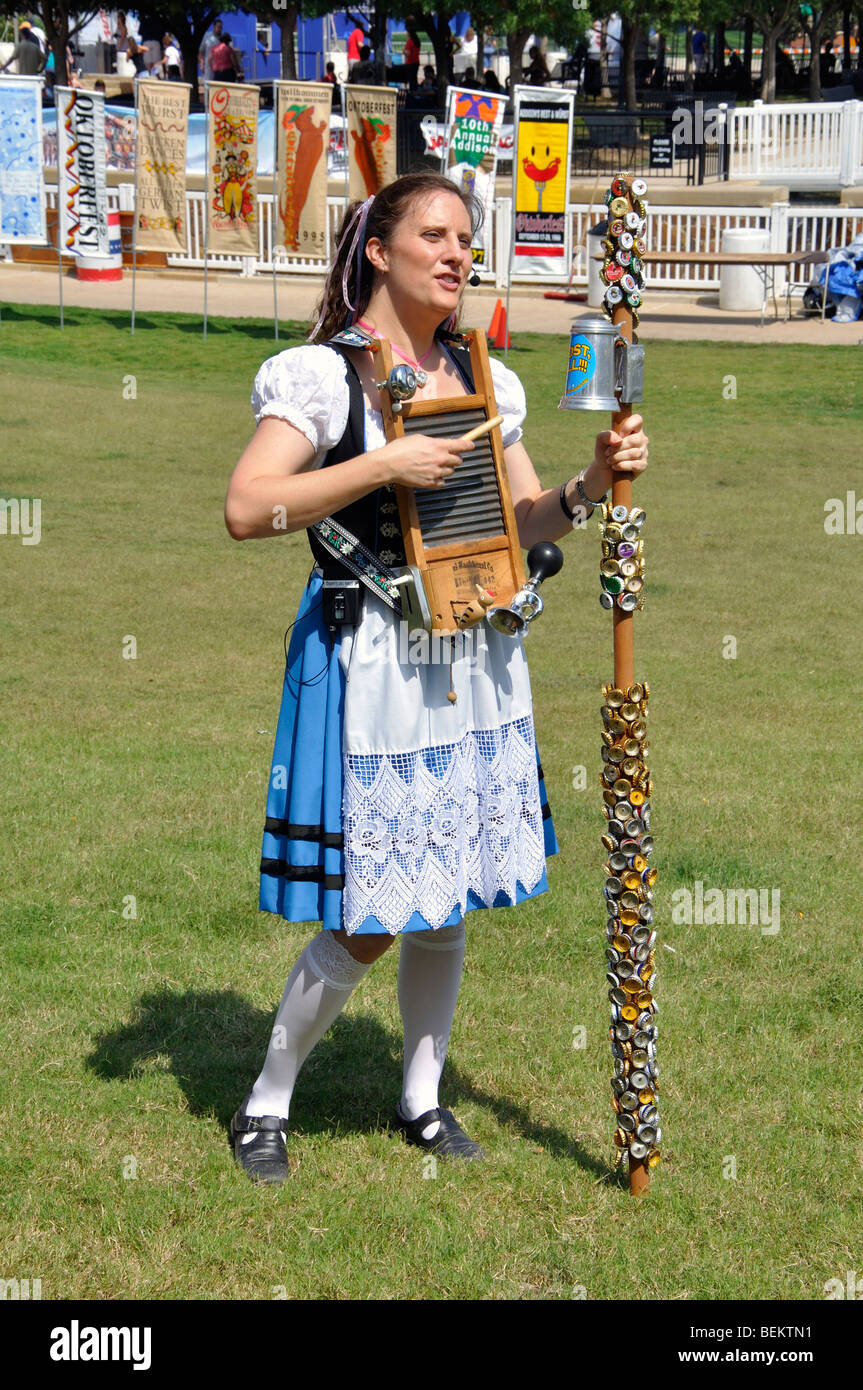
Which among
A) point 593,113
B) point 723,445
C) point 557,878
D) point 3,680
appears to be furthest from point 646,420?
point 593,113

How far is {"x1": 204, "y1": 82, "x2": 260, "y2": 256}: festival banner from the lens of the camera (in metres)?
20.0

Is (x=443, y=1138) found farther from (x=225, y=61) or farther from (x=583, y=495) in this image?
(x=225, y=61)

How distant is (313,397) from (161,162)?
717 inches

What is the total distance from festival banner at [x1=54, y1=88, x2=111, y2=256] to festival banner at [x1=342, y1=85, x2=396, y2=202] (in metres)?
3.25

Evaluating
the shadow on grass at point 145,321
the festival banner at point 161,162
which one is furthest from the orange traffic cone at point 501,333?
the festival banner at point 161,162

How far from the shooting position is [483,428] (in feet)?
10.8

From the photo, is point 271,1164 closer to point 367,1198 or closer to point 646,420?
point 367,1198

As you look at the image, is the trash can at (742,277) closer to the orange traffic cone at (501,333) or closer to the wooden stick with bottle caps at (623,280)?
the orange traffic cone at (501,333)

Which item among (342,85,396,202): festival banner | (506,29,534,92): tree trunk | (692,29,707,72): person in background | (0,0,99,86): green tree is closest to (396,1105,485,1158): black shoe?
(342,85,396,202): festival banner

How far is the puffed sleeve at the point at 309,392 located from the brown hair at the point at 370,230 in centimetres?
20

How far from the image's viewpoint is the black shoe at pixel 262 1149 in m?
3.71

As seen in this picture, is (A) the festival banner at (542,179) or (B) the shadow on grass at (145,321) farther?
(B) the shadow on grass at (145,321)

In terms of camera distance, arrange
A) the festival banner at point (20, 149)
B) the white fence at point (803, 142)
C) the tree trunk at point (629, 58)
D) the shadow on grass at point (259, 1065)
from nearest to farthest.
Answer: the shadow on grass at point (259, 1065), the festival banner at point (20, 149), the white fence at point (803, 142), the tree trunk at point (629, 58)

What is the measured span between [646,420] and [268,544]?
20.8 ft
